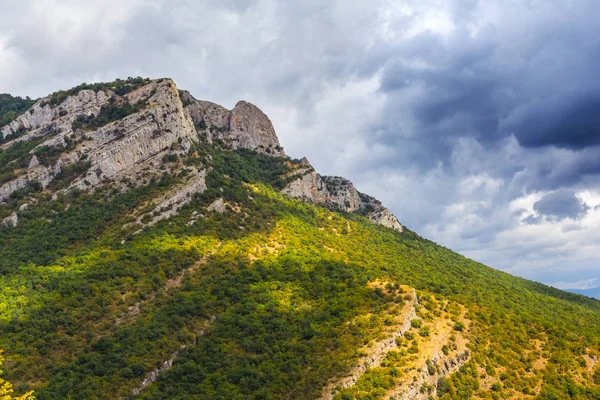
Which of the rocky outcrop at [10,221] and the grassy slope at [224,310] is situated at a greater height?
the rocky outcrop at [10,221]

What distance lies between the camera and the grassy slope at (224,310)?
6481 cm

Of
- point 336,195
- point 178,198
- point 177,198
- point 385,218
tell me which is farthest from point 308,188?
point 177,198

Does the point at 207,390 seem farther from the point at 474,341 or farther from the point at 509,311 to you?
the point at 509,311

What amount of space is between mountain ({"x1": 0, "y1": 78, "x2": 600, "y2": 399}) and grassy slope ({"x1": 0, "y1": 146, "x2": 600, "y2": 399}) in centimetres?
33

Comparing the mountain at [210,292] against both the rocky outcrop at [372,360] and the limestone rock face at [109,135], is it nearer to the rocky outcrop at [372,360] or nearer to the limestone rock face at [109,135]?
the rocky outcrop at [372,360]

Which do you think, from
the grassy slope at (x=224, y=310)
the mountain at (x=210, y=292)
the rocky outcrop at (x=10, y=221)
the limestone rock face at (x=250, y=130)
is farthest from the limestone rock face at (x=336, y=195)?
the rocky outcrop at (x=10, y=221)

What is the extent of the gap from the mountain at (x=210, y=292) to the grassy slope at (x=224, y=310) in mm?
327

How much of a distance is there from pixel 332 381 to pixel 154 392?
948 inches

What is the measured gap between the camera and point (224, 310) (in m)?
80.6

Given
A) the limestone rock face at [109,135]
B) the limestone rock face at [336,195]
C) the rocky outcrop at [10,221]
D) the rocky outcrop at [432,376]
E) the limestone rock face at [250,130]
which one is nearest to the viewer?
the rocky outcrop at [432,376]

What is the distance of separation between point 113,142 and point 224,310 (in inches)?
2575

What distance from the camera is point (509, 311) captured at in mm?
83312

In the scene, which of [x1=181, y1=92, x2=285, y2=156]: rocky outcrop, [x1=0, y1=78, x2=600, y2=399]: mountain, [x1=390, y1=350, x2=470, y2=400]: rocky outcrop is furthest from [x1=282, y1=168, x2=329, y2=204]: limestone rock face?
[x1=390, y1=350, x2=470, y2=400]: rocky outcrop

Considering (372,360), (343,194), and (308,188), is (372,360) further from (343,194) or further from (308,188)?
(343,194)
